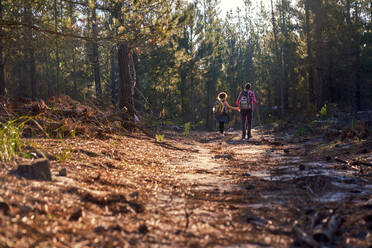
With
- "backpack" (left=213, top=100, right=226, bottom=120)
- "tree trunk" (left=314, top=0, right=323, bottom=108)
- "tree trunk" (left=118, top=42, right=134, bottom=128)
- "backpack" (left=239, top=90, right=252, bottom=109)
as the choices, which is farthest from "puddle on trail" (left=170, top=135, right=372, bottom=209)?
"tree trunk" (left=314, top=0, right=323, bottom=108)

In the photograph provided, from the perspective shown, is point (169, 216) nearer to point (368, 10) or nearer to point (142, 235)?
point (142, 235)

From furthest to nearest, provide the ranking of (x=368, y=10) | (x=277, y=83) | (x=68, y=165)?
1. (x=277, y=83)
2. (x=368, y=10)
3. (x=68, y=165)

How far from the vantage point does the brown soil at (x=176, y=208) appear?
204cm

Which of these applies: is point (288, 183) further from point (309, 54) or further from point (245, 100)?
point (309, 54)

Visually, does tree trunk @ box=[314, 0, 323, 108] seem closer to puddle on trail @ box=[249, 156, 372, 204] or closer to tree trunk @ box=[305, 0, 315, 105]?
tree trunk @ box=[305, 0, 315, 105]

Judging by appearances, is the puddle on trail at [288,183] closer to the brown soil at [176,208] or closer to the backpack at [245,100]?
the brown soil at [176,208]

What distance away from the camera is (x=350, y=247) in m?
2.00

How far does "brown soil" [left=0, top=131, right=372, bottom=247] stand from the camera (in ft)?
6.68

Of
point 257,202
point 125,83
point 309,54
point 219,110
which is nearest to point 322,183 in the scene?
point 257,202

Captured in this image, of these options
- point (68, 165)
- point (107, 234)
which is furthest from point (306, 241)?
point (68, 165)

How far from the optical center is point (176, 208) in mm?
2885

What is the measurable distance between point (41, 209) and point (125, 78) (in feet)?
31.1

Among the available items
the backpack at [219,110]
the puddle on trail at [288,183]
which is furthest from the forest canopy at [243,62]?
the puddle on trail at [288,183]

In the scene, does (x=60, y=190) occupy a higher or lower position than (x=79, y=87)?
lower
